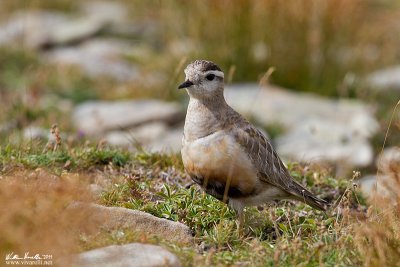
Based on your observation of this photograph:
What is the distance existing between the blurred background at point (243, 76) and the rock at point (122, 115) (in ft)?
0.06

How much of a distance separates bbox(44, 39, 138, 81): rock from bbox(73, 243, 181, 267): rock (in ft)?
33.6

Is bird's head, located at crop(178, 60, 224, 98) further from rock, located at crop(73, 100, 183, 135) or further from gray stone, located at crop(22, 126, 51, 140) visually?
rock, located at crop(73, 100, 183, 135)

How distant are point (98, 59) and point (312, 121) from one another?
5380mm

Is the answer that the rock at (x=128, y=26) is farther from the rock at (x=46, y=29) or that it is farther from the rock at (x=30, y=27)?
the rock at (x=30, y=27)

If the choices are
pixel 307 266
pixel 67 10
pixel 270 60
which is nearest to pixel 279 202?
pixel 307 266

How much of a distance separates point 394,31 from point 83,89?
7234 mm

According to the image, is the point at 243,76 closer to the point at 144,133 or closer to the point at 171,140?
the point at 144,133

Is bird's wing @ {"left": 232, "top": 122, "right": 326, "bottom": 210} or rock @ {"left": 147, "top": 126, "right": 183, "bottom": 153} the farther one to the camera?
rock @ {"left": 147, "top": 126, "right": 183, "bottom": 153}

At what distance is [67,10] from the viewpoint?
21562 mm

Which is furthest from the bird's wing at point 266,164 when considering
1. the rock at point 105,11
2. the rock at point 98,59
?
the rock at point 105,11

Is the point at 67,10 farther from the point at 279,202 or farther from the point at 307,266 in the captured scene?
the point at 307,266

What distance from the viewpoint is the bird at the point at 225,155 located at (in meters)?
6.36

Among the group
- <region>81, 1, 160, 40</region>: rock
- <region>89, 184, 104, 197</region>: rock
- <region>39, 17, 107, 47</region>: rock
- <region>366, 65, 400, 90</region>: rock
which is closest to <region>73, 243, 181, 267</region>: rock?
<region>89, 184, 104, 197</region>: rock

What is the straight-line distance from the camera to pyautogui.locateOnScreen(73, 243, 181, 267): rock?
5.14 meters
